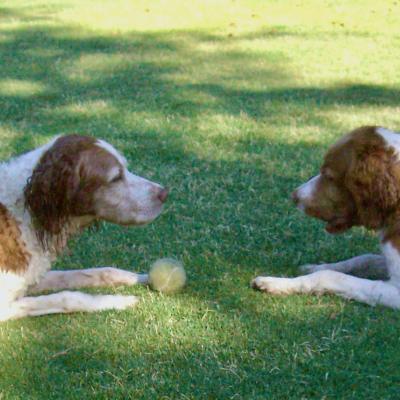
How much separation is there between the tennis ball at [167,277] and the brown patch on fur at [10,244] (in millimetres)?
821

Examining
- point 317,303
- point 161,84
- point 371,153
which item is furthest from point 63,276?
point 161,84

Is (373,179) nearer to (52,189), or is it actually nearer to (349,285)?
(349,285)

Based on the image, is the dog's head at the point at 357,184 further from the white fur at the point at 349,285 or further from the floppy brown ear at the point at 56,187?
the floppy brown ear at the point at 56,187

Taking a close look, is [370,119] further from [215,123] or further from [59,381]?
[59,381]

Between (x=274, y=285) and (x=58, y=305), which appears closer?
(x=58, y=305)

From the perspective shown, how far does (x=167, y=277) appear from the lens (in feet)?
16.5

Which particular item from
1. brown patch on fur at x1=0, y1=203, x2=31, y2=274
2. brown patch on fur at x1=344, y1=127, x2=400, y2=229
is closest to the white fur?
brown patch on fur at x1=344, y1=127, x2=400, y2=229

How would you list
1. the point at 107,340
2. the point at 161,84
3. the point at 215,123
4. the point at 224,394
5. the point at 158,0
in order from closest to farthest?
the point at 224,394
the point at 107,340
the point at 215,123
the point at 161,84
the point at 158,0

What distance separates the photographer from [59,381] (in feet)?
13.5

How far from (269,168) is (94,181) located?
2.96 m

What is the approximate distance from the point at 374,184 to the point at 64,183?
1.86 meters

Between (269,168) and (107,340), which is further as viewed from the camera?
(269,168)

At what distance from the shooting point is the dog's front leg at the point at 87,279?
5230mm

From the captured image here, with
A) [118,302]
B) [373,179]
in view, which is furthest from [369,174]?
[118,302]
